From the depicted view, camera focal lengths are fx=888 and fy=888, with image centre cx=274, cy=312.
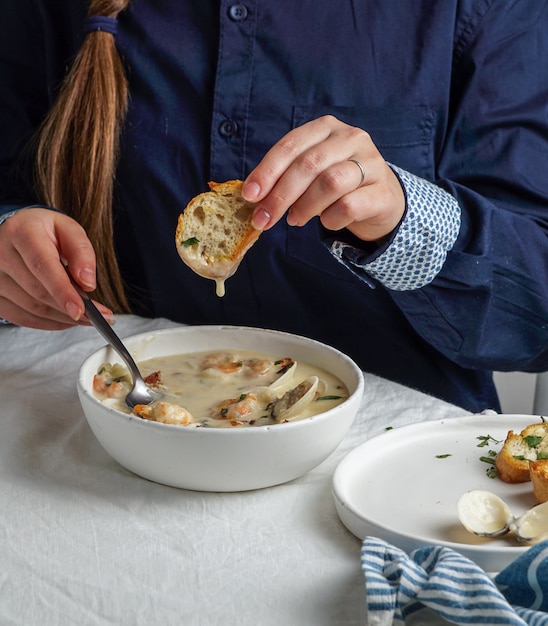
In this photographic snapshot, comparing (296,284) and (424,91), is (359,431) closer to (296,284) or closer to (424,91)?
(296,284)

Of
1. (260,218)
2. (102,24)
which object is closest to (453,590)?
(260,218)

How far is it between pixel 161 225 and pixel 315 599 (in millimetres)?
988

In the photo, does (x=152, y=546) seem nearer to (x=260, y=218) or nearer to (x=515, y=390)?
(x=260, y=218)

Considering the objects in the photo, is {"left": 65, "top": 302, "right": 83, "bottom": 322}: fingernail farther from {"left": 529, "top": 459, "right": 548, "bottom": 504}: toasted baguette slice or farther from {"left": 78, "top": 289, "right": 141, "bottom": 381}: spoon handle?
{"left": 529, "top": 459, "right": 548, "bottom": 504}: toasted baguette slice

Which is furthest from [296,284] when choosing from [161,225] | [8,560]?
[8,560]

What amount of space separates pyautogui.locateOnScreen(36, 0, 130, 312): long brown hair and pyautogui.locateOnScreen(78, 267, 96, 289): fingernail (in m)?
0.38

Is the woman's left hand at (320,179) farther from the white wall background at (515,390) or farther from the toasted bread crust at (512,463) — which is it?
the white wall background at (515,390)

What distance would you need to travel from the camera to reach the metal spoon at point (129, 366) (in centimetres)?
115

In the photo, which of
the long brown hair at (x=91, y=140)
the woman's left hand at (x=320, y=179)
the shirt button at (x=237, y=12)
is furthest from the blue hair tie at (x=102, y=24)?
the woman's left hand at (x=320, y=179)

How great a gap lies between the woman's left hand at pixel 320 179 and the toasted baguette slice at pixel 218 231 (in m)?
0.10

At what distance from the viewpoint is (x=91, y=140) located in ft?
5.32

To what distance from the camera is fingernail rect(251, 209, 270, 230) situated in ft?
3.51

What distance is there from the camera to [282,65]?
1.57 meters

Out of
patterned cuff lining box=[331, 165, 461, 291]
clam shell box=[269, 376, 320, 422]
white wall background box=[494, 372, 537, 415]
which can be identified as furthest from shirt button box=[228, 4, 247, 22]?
white wall background box=[494, 372, 537, 415]
